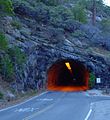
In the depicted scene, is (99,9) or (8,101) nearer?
(8,101)

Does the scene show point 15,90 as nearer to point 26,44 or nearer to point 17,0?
point 26,44

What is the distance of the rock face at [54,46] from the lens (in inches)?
2045

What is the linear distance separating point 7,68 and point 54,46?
1679cm

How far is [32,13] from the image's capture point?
6081 centimetres

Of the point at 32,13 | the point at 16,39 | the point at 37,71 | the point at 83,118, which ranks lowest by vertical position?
the point at 83,118

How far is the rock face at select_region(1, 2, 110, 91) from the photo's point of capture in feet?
170

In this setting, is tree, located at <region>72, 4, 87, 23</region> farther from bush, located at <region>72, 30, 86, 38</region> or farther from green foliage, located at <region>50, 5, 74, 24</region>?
bush, located at <region>72, 30, 86, 38</region>

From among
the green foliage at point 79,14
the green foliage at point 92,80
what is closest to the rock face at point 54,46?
the green foliage at point 92,80

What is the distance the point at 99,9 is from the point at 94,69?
108ft

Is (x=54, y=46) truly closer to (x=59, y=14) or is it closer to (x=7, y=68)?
(x=59, y=14)

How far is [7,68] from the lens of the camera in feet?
136

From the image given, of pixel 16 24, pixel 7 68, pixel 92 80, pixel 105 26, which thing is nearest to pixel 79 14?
pixel 105 26

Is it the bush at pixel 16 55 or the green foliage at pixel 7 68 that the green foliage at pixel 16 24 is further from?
the green foliage at pixel 7 68

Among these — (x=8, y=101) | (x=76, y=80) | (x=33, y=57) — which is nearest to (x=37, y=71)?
(x=33, y=57)
